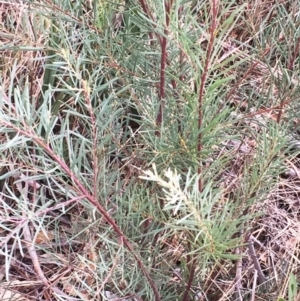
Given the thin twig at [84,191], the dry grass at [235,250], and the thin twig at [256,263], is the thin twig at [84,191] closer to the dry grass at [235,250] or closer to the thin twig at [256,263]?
the dry grass at [235,250]

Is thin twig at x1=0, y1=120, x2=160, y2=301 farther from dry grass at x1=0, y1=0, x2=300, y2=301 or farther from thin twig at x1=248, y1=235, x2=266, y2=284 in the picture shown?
thin twig at x1=248, y1=235, x2=266, y2=284

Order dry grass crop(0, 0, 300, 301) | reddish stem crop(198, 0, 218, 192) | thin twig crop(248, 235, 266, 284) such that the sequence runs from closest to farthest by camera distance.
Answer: reddish stem crop(198, 0, 218, 192) < dry grass crop(0, 0, 300, 301) < thin twig crop(248, 235, 266, 284)

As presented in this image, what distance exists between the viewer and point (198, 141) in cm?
64

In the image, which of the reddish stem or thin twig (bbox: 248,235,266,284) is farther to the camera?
thin twig (bbox: 248,235,266,284)

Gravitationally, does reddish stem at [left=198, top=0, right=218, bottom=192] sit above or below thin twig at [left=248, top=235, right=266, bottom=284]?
above

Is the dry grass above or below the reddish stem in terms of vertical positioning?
below

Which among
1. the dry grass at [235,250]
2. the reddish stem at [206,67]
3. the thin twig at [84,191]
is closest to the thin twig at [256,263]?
the dry grass at [235,250]

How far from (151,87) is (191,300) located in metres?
0.44

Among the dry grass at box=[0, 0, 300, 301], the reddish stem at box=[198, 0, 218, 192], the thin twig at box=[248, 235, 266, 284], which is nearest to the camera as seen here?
the reddish stem at box=[198, 0, 218, 192]

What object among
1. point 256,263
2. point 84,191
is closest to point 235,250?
point 256,263

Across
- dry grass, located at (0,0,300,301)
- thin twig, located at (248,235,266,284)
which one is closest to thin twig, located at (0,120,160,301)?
dry grass, located at (0,0,300,301)

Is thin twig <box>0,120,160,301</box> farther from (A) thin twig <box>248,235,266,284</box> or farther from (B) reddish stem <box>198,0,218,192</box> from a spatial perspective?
(A) thin twig <box>248,235,266,284</box>

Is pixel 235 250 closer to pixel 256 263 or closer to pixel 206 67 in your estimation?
pixel 256 263

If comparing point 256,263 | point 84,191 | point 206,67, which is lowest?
point 256,263
